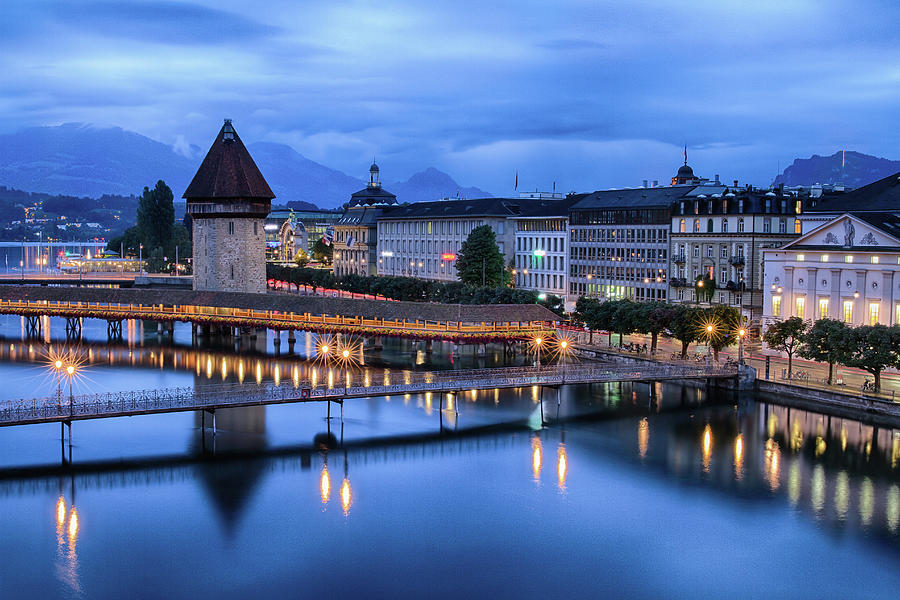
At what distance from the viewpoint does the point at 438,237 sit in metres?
120

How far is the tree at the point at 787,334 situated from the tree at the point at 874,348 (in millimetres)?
4323

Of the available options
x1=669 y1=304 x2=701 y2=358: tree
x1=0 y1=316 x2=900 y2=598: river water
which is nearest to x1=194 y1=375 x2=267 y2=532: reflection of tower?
x1=0 y1=316 x2=900 y2=598: river water

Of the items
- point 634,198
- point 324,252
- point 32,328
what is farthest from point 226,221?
point 324,252

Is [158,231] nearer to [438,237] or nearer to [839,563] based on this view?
[438,237]

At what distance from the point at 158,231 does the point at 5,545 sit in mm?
123374

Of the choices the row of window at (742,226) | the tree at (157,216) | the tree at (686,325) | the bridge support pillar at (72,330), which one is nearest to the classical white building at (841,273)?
the tree at (686,325)

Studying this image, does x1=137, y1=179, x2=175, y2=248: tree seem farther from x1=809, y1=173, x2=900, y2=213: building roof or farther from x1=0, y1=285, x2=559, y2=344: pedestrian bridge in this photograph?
x1=809, y1=173, x2=900, y2=213: building roof

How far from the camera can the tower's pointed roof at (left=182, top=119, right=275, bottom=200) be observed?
90.5 meters

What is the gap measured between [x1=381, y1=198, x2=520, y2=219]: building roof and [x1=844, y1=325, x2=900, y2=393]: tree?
→ 5796cm

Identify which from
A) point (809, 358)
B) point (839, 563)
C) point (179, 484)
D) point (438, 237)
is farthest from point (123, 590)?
point (438, 237)

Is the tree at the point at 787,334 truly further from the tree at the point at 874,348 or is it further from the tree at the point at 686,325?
the tree at the point at 686,325

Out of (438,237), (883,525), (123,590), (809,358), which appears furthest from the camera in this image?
(438,237)

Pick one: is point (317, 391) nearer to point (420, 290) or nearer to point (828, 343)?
point (828, 343)

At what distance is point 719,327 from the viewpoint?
65250mm
